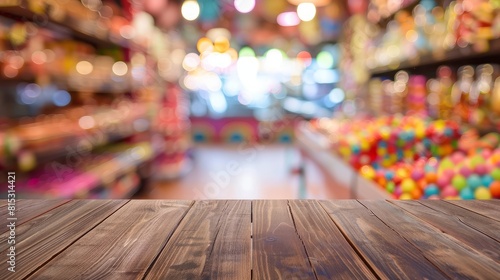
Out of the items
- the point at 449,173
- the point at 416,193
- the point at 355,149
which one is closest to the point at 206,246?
the point at 416,193

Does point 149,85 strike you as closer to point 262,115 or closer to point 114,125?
point 114,125

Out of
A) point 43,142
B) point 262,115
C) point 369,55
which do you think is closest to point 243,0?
point 262,115

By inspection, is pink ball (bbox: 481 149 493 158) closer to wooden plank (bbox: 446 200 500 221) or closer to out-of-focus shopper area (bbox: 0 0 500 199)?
out-of-focus shopper area (bbox: 0 0 500 199)

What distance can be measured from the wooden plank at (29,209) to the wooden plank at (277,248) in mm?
647

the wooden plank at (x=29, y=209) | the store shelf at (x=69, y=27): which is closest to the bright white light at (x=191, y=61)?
the store shelf at (x=69, y=27)

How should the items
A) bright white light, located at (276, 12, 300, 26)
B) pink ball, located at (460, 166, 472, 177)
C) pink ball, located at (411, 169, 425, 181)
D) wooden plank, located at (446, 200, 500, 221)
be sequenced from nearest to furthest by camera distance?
wooden plank, located at (446, 200, 500, 221)
pink ball, located at (460, 166, 472, 177)
pink ball, located at (411, 169, 425, 181)
bright white light, located at (276, 12, 300, 26)

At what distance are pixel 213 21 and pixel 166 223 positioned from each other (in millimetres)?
9243

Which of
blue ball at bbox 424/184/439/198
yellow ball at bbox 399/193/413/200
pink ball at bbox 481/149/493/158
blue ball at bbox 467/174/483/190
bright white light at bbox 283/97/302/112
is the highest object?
bright white light at bbox 283/97/302/112

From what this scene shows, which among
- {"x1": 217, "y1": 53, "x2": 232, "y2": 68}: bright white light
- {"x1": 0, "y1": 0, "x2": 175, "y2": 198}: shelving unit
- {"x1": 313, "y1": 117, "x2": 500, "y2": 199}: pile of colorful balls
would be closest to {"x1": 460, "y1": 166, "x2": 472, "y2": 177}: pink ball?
{"x1": 313, "y1": 117, "x2": 500, "y2": 199}: pile of colorful balls

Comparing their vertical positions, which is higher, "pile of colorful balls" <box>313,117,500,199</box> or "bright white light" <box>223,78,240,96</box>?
"bright white light" <box>223,78,240,96</box>

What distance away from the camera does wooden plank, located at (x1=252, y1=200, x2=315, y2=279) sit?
0.81m

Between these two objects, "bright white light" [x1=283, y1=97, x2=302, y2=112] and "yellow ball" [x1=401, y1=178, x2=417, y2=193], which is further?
"bright white light" [x1=283, y1=97, x2=302, y2=112]

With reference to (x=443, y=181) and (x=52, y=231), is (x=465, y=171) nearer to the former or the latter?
(x=443, y=181)

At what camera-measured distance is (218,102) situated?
11180 millimetres
